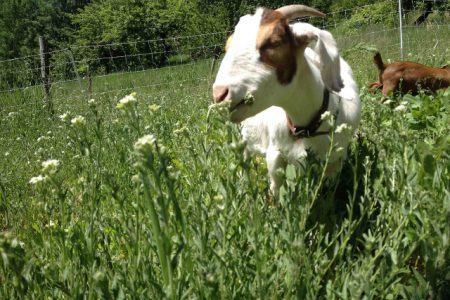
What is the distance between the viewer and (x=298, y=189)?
162cm

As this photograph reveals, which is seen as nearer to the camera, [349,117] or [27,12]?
[349,117]

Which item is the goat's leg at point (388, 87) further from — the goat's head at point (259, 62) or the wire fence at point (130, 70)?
the goat's head at point (259, 62)

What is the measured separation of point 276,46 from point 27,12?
222ft

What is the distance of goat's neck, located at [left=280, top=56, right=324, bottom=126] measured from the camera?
256 cm

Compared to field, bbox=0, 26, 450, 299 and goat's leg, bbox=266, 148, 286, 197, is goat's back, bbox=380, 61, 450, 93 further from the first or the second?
goat's leg, bbox=266, 148, 286, 197

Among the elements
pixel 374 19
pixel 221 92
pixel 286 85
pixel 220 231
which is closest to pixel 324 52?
pixel 286 85

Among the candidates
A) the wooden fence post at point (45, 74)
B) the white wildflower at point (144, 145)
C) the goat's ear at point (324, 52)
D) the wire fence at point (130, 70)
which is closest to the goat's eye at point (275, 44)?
the goat's ear at point (324, 52)

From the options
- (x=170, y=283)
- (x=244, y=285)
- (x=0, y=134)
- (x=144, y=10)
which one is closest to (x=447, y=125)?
(x=244, y=285)

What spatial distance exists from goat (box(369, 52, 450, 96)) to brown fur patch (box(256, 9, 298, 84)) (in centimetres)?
373

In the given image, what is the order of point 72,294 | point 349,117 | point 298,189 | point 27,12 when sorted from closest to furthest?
point 72,294, point 298,189, point 349,117, point 27,12

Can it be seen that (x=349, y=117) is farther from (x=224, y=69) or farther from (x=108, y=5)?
(x=108, y=5)

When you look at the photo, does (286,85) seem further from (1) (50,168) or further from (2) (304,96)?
(1) (50,168)

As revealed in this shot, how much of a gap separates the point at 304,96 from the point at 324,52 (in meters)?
0.28

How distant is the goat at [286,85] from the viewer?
7.15ft
